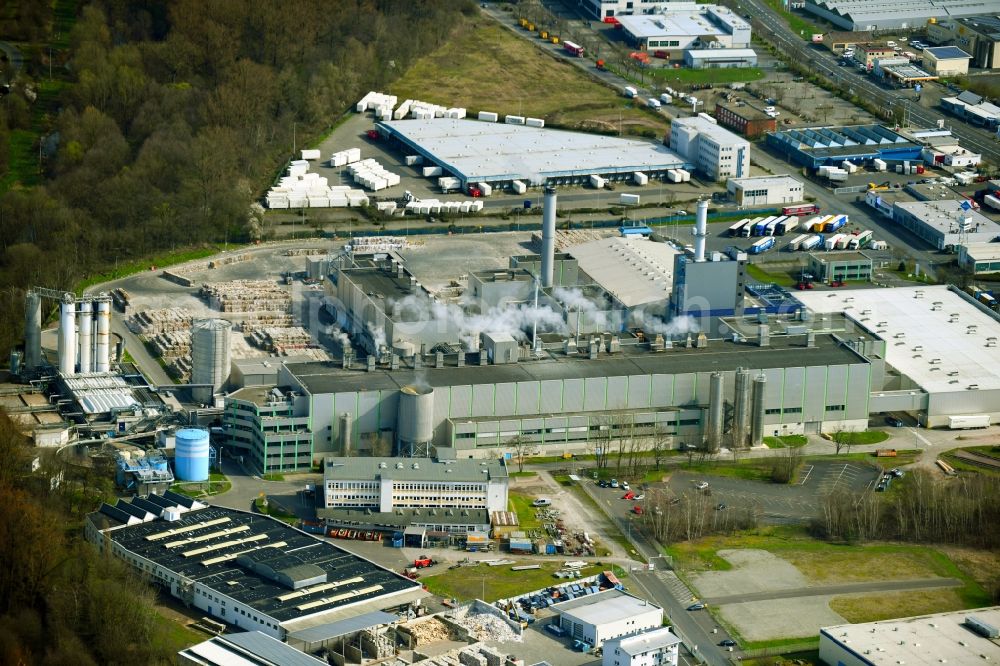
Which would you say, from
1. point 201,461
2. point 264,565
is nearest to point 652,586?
point 264,565

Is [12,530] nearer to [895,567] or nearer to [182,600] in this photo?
[182,600]

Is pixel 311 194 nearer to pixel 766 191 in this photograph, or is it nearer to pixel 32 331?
pixel 766 191

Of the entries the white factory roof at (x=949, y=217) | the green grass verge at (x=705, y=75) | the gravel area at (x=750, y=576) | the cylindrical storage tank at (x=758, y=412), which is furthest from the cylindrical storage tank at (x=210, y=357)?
the green grass verge at (x=705, y=75)

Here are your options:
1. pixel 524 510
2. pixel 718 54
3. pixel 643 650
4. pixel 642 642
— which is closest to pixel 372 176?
pixel 718 54

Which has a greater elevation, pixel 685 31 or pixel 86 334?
pixel 685 31

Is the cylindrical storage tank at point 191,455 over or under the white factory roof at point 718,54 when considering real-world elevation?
under

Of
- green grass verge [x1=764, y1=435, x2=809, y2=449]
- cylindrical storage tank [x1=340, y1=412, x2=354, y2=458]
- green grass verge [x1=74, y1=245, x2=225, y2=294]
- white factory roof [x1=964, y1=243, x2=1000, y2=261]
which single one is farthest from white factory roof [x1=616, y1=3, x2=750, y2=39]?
cylindrical storage tank [x1=340, y1=412, x2=354, y2=458]

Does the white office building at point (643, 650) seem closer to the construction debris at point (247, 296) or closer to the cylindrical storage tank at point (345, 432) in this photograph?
the cylindrical storage tank at point (345, 432)
